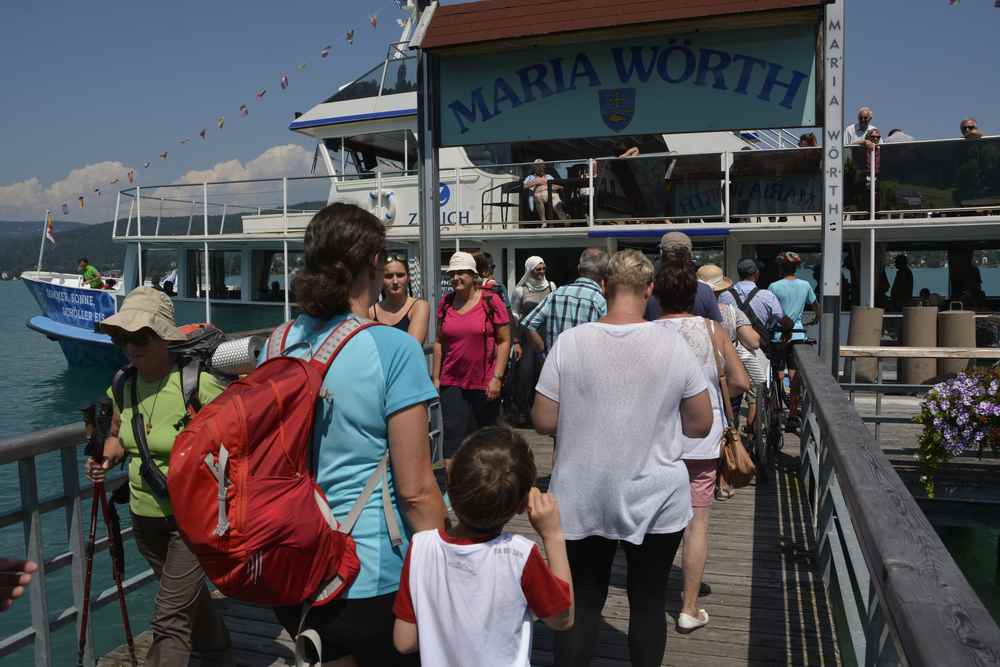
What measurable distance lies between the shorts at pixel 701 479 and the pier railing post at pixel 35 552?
8.18 feet

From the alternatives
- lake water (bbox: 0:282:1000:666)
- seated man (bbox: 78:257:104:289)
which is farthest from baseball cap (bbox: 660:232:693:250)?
seated man (bbox: 78:257:104:289)

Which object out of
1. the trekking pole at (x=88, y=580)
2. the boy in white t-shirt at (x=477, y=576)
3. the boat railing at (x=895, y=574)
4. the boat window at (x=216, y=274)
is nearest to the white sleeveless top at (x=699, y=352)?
the boat railing at (x=895, y=574)

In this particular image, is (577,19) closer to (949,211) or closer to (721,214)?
(721,214)

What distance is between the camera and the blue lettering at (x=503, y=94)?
5699mm

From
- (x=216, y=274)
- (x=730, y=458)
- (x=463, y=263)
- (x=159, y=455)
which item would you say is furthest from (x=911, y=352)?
(x=216, y=274)

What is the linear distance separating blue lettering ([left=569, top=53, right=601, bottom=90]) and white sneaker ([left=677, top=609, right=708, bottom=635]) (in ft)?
11.3

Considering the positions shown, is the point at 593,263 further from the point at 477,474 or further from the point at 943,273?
the point at 943,273

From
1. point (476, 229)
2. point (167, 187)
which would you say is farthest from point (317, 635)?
point (167, 187)

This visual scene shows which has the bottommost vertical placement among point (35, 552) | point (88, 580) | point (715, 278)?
point (88, 580)

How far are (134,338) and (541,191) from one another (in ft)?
33.9

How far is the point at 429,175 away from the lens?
5.79 meters

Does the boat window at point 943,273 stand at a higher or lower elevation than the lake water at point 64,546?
higher

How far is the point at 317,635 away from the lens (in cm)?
190

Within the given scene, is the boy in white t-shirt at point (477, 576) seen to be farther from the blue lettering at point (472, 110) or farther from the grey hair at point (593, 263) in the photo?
the blue lettering at point (472, 110)
